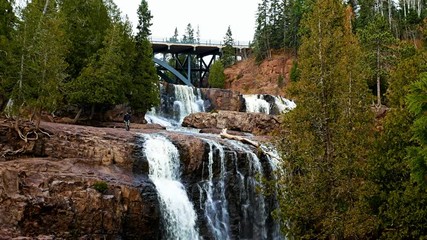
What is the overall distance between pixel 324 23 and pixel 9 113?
49.0 feet

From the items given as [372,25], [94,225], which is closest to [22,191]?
[94,225]

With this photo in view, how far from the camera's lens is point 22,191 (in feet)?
54.9

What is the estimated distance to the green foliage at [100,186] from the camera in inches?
709

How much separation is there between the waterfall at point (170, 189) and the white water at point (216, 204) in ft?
3.26

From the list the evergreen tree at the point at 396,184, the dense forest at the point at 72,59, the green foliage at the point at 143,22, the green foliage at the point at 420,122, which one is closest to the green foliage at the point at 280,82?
the green foliage at the point at 143,22

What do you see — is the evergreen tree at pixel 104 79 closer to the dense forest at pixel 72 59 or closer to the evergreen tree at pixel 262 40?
the dense forest at pixel 72 59

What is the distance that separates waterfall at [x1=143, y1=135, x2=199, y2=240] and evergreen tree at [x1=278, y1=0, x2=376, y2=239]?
6.16m

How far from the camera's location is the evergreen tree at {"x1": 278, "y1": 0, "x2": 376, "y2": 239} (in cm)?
1419

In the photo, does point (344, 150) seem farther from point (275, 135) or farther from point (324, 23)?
point (324, 23)

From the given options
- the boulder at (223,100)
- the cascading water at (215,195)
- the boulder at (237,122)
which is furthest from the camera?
the boulder at (223,100)

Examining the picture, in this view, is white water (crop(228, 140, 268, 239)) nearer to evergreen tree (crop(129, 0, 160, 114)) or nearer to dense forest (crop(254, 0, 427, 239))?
dense forest (crop(254, 0, 427, 239))

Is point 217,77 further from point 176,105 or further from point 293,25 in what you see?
point 176,105

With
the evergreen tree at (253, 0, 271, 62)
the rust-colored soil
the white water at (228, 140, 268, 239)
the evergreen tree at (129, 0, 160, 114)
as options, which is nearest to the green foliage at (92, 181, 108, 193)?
the white water at (228, 140, 268, 239)

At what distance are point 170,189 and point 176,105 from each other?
24881 mm
